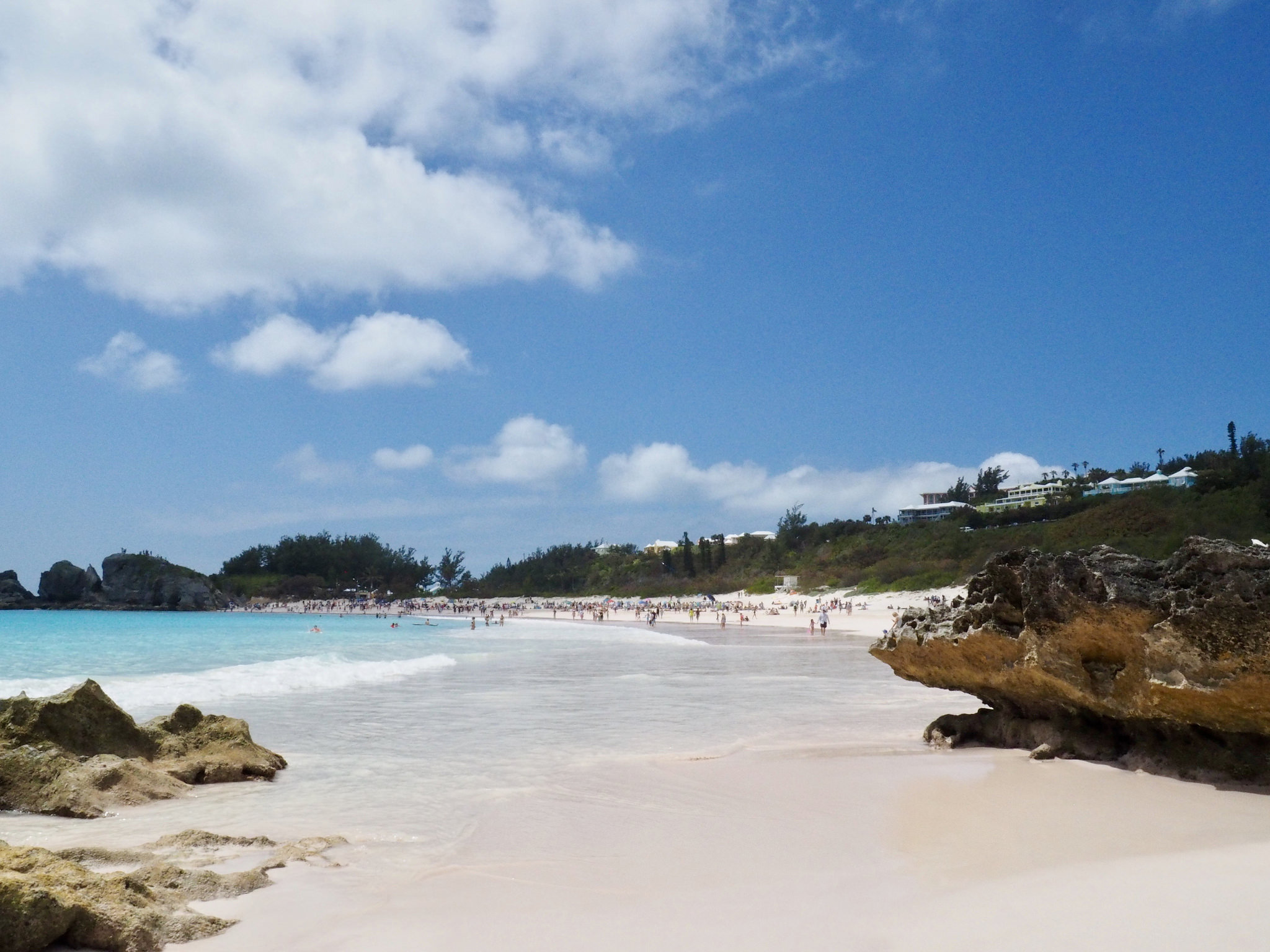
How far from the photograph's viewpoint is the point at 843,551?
7475cm

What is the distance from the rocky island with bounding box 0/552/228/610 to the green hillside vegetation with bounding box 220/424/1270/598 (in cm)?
1602

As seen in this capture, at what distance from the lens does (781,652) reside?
26.3 m

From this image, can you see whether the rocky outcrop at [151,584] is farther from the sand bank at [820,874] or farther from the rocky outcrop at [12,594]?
the sand bank at [820,874]

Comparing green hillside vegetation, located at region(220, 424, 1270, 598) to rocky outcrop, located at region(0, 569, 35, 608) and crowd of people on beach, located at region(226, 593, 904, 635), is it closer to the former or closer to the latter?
crowd of people on beach, located at region(226, 593, 904, 635)

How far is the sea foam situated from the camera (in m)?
15.4

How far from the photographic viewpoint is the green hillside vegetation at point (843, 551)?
163 feet

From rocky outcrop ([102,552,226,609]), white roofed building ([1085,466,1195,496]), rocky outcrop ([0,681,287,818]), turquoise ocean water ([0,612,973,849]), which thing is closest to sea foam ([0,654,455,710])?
turquoise ocean water ([0,612,973,849])

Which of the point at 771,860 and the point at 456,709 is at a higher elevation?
the point at 771,860

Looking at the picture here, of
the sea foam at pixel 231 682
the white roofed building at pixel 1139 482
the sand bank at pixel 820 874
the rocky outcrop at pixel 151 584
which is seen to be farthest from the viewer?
the rocky outcrop at pixel 151 584

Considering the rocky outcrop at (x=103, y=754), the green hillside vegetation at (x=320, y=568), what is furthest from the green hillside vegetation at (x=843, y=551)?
the rocky outcrop at (x=103, y=754)

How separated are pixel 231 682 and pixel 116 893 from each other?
15244 millimetres

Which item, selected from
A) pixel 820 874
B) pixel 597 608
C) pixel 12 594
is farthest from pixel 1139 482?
pixel 12 594

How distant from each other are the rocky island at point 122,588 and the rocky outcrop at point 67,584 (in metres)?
0.07

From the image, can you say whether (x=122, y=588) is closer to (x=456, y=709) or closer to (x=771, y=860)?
(x=456, y=709)
